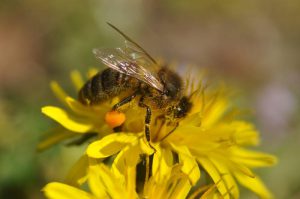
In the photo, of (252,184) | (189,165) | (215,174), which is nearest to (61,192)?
(189,165)

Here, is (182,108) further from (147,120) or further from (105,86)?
(105,86)

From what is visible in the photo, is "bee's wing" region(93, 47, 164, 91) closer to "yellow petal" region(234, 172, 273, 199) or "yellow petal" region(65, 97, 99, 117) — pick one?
"yellow petal" region(65, 97, 99, 117)

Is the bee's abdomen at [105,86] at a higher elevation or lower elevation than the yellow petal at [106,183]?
higher

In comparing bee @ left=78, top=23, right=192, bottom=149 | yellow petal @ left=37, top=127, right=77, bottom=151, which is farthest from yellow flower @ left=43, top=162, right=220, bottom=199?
Result: yellow petal @ left=37, top=127, right=77, bottom=151

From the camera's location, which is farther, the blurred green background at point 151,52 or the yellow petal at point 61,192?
the blurred green background at point 151,52

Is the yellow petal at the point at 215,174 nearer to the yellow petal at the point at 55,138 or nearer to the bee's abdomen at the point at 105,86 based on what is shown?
the bee's abdomen at the point at 105,86

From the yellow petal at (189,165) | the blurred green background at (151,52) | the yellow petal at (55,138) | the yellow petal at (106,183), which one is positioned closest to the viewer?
the yellow petal at (106,183)

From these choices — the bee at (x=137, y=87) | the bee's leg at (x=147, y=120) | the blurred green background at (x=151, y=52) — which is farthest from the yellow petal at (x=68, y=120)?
the blurred green background at (x=151, y=52)
